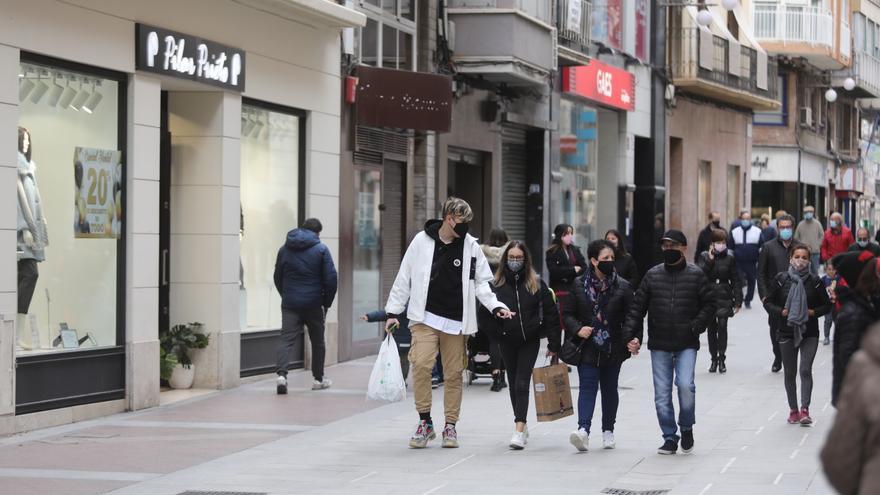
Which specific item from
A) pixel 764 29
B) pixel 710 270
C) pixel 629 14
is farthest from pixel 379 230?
pixel 764 29

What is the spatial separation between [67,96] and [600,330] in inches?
200

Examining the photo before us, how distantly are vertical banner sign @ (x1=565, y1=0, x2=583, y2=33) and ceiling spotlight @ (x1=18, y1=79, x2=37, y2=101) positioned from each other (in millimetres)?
14399

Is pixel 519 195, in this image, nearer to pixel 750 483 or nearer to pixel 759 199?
pixel 750 483

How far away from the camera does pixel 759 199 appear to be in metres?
51.4

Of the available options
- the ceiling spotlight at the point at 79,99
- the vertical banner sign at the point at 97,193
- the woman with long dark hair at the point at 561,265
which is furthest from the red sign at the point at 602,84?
the ceiling spotlight at the point at 79,99

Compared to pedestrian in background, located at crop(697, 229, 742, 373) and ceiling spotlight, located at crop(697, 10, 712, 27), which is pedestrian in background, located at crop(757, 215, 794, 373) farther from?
ceiling spotlight, located at crop(697, 10, 712, 27)

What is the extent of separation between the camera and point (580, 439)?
11.5 m

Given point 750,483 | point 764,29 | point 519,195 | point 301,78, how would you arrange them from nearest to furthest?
point 750,483 < point 301,78 < point 519,195 < point 764,29

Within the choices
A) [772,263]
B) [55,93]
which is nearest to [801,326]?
[772,263]

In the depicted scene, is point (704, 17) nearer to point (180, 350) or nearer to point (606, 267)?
point (180, 350)

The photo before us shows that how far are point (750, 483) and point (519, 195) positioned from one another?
17069 mm

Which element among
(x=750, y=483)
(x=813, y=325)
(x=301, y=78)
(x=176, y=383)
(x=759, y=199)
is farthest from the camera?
(x=759, y=199)

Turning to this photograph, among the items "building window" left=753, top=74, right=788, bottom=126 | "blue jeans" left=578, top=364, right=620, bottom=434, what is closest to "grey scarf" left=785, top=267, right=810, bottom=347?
"blue jeans" left=578, top=364, right=620, bottom=434

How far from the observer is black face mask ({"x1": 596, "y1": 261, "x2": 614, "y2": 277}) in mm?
11797
